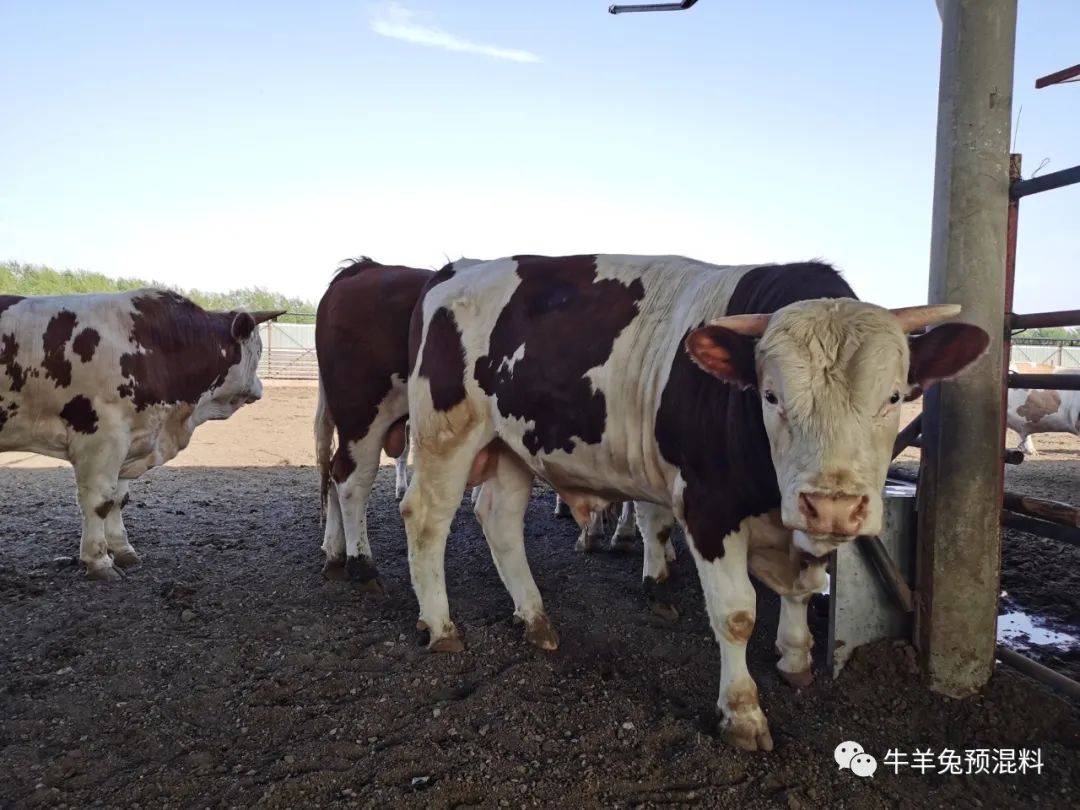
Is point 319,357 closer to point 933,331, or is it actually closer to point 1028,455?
point 933,331

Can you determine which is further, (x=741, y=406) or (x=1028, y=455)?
(x=1028, y=455)

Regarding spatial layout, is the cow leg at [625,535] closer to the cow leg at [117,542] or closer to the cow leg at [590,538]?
the cow leg at [590,538]

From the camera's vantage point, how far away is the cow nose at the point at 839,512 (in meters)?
2.33

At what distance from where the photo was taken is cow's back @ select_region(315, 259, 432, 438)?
17.0 feet

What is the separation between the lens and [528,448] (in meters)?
3.96

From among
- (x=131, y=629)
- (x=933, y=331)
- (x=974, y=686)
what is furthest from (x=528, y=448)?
(x=131, y=629)

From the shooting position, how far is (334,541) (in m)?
5.49

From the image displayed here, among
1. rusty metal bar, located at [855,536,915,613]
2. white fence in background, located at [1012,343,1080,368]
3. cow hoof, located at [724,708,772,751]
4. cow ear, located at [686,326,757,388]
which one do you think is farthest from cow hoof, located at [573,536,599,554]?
white fence in background, located at [1012,343,1080,368]

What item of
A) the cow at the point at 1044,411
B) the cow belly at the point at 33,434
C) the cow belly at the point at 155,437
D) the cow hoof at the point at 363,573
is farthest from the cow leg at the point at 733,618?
the cow at the point at 1044,411

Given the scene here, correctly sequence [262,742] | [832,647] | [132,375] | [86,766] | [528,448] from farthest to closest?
[132,375] < [528,448] < [832,647] < [262,742] < [86,766]

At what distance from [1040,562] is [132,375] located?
679 cm

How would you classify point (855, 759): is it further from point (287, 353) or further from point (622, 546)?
point (287, 353)

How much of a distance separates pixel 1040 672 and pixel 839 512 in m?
1.69

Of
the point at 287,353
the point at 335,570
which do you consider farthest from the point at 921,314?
the point at 287,353
